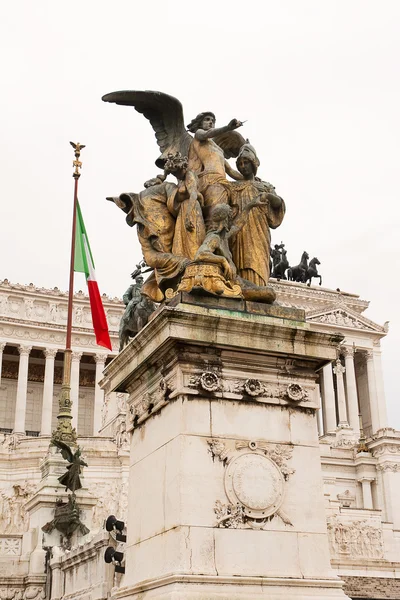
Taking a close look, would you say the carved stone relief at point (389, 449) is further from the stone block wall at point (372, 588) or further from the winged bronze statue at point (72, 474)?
the winged bronze statue at point (72, 474)

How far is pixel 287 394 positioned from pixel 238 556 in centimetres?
141

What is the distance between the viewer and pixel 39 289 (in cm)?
7056

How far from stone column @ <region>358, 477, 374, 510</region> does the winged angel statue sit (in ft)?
140

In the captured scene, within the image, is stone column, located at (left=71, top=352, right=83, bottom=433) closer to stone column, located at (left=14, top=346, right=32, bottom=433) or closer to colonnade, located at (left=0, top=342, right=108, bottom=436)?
colonnade, located at (left=0, top=342, right=108, bottom=436)

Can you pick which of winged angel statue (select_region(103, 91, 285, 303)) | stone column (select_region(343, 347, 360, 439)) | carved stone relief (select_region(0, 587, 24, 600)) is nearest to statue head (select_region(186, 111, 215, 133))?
winged angel statue (select_region(103, 91, 285, 303))

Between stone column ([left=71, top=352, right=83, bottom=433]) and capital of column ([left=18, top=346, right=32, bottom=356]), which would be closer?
stone column ([left=71, top=352, right=83, bottom=433])

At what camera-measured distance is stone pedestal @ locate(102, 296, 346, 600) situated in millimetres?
5734

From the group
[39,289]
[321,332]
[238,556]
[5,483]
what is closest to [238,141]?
[321,332]

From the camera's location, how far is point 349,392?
241ft

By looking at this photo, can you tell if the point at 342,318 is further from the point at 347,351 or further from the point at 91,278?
the point at 91,278

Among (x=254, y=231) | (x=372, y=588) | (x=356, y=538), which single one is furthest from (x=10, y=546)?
(x=356, y=538)

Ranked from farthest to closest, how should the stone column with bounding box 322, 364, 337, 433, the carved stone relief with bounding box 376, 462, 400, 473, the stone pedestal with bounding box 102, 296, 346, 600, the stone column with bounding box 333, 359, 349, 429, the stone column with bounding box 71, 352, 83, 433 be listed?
1. the stone column with bounding box 333, 359, 349, 429
2. the stone column with bounding box 322, 364, 337, 433
3. the stone column with bounding box 71, 352, 83, 433
4. the carved stone relief with bounding box 376, 462, 400, 473
5. the stone pedestal with bounding box 102, 296, 346, 600

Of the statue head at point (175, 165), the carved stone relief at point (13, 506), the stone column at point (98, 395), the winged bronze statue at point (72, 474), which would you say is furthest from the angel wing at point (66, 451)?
the stone column at point (98, 395)

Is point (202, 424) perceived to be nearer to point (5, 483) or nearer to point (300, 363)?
point (300, 363)
